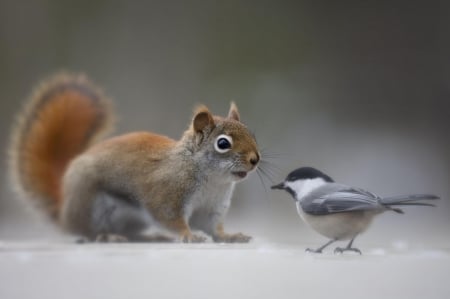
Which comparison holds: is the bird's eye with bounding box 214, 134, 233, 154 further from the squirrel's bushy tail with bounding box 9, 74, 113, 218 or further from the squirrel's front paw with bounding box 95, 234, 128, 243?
the squirrel's bushy tail with bounding box 9, 74, 113, 218

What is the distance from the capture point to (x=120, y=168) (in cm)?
120

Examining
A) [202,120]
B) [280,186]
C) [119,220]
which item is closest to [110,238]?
[119,220]

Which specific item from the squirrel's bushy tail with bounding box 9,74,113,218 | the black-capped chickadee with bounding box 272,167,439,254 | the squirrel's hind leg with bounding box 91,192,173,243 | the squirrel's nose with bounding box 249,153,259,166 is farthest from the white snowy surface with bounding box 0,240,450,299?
the squirrel's bushy tail with bounding box 9,74,113,218

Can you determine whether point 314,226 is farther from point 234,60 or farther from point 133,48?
point 133,48

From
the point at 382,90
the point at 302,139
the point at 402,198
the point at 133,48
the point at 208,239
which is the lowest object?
the point at 402,198

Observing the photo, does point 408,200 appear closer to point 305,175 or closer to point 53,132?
point 305,175

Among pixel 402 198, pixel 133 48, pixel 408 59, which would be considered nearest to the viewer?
pixel 402 198

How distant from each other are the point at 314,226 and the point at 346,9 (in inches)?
64.1

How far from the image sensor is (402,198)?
76 centimetres

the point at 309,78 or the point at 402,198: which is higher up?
the point at 309,78

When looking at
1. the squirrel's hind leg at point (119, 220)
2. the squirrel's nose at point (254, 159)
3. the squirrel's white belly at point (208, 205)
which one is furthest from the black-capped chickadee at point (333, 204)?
the squirrel's hind leg at point (119, 220)

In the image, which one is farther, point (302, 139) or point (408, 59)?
point (408, 59)

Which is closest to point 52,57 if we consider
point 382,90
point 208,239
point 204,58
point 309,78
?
point 204,58

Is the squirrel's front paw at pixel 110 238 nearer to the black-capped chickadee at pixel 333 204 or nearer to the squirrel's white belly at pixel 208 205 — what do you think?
the squirrel's white belly at pixel 208 205
